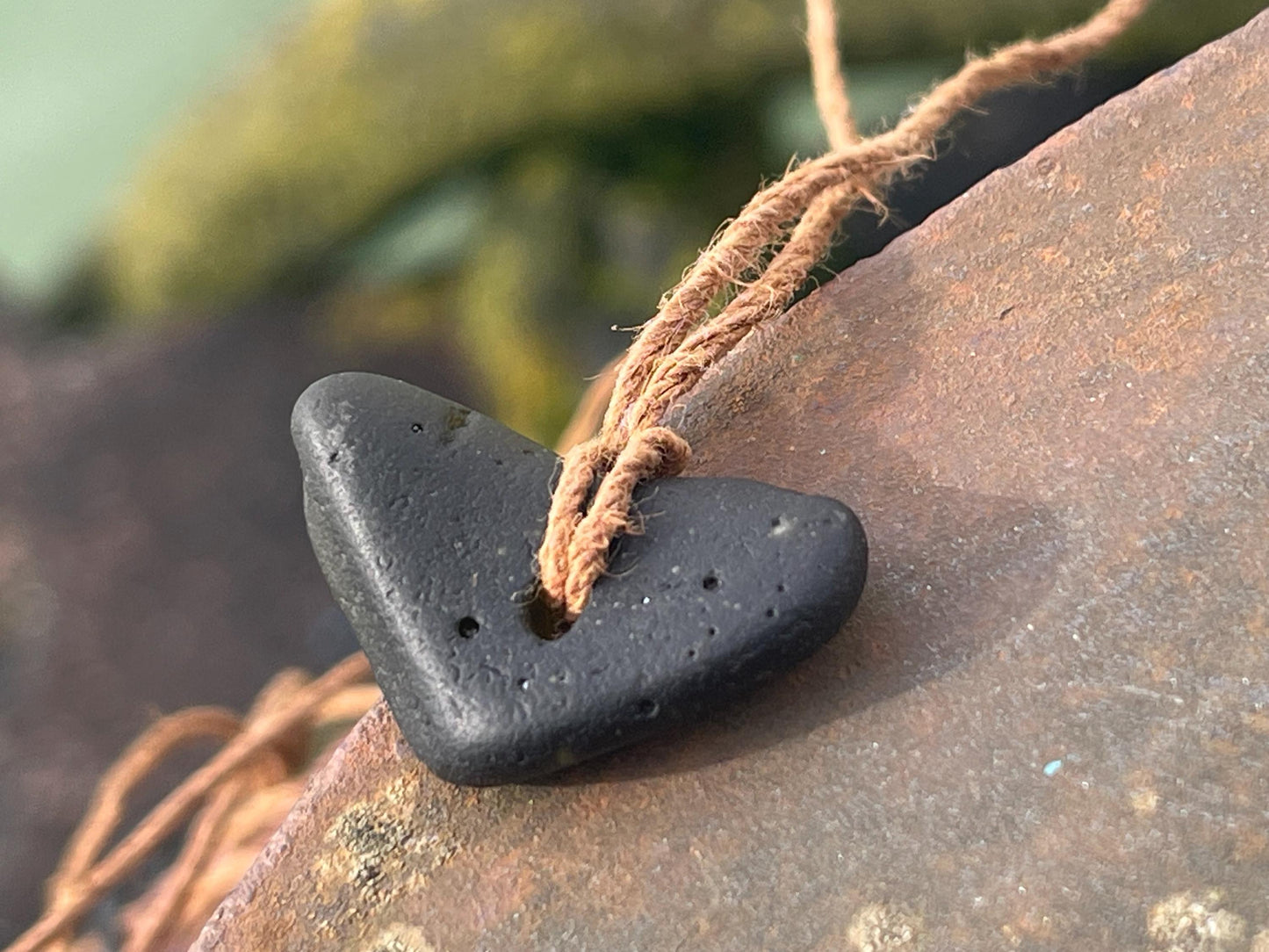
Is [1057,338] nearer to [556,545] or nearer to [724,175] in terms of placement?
[556,545]

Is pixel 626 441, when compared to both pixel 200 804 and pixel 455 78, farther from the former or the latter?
pixel 455 78

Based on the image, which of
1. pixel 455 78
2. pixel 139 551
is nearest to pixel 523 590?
pixel 455 78

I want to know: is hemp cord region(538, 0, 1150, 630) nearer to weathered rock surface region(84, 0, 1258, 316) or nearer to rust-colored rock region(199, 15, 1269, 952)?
rust-colored rock region(199, 15, 1269, 952)

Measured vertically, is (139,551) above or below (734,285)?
below

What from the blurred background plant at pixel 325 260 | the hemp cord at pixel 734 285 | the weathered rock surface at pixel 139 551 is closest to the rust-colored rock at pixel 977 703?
the hemp cord at pixel 734 285

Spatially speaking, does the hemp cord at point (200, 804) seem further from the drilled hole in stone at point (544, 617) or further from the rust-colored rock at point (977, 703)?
the drilled hole in stone at point (544, 617)

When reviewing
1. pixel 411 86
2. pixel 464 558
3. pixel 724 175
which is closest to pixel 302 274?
pixel 411 86

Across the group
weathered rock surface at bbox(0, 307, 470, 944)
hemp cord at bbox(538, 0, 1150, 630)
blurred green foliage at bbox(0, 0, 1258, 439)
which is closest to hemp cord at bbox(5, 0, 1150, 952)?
hemp cord at bbox(538, 0, 1150, 630)
